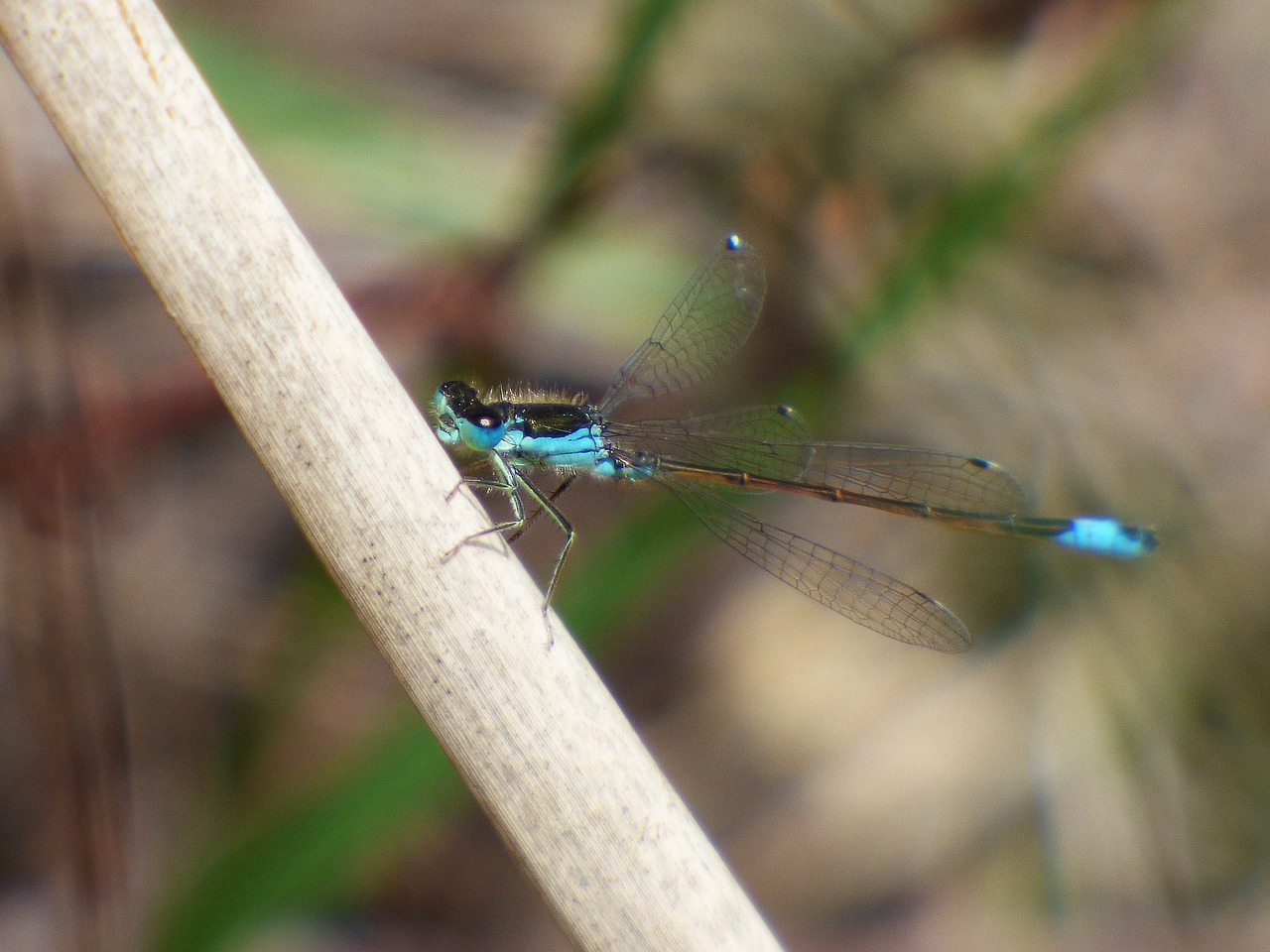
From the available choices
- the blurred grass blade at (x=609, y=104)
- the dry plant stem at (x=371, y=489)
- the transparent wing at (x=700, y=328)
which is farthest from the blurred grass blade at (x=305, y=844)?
the blurred grass blade at (x=609, y=104)

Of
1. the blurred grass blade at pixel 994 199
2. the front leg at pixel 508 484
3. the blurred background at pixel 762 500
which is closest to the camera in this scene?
the front leg at pixel 508 484

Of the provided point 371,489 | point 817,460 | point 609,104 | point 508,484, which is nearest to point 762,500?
point 817,460

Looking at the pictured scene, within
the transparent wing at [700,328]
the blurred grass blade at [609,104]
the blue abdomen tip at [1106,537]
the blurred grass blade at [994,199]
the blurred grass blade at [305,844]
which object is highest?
the blurred grass blade at [609,104]

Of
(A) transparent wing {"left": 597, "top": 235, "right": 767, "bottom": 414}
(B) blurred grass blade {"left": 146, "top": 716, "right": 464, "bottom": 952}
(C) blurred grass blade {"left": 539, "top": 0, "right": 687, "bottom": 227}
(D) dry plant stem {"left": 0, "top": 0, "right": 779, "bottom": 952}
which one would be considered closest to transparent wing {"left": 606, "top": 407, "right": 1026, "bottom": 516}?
(A) transparent wing {"left": 597, "top": 235, "right": 767, "bottom": 414}

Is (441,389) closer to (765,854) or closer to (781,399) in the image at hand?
(781,399)

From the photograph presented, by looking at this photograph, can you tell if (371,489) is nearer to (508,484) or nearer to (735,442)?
(508,484)

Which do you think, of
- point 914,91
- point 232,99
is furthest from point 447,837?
point 914,91

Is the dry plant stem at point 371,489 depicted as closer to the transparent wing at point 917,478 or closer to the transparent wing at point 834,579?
the transparent wing at point 834,579
